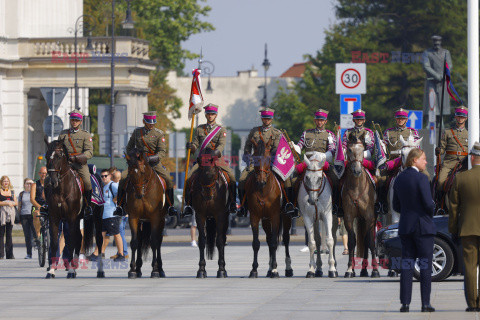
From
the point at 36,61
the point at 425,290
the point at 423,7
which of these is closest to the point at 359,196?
the point at 425,290

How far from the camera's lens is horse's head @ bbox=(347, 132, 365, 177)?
23156 millimetres

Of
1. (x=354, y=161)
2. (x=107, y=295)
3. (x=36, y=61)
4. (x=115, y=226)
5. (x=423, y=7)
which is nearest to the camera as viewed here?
(x=107, y=295)

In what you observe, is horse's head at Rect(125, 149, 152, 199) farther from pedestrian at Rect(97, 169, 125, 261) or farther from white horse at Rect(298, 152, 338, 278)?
pedestrian at Rect(97, 169, 125, 261)

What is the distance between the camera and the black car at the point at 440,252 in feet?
72.5

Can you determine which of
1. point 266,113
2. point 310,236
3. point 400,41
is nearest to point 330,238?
point 310,236

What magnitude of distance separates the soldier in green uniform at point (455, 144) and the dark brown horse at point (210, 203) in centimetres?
384

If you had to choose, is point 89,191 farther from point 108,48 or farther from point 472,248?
point 108,48

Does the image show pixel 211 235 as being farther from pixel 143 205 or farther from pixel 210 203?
pixel 143 205

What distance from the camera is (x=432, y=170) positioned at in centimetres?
3056

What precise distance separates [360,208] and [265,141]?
6.50ft

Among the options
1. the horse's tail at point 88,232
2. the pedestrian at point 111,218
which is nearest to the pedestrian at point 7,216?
the pedestrian at point 111,218

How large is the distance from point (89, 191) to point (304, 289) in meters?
4.98

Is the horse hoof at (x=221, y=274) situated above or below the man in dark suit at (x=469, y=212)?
below

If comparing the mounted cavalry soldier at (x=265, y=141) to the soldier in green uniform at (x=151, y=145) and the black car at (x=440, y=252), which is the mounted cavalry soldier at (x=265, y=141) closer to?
the soldier in green uniform at (x=151, y=145)
